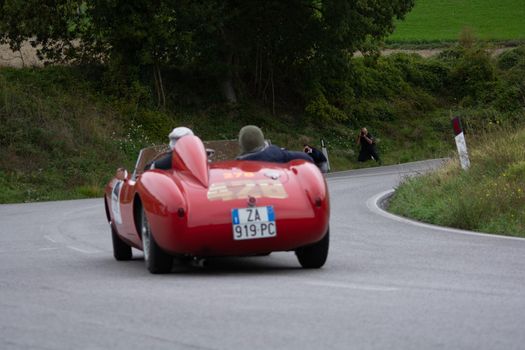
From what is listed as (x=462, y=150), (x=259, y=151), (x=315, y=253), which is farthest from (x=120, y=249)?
(x=462, y=150)

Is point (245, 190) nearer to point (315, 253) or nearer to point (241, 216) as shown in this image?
point (241, 216)

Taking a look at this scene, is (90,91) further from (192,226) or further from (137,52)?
(192,226)

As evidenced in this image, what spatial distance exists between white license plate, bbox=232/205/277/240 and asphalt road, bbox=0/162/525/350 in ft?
1.11

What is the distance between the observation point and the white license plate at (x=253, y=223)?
10.5 meters

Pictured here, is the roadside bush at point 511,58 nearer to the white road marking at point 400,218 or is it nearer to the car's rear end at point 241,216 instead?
the white road marking at point 400,218

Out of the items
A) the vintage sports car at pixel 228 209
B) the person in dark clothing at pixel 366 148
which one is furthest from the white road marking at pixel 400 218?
the person in dark clothing at pixel 366 148

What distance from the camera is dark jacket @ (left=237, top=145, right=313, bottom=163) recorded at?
469 inches

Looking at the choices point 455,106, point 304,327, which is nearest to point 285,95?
point 455,106

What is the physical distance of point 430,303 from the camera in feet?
27.3

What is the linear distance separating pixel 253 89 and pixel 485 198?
3260cm

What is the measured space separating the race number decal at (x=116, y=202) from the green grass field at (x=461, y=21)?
54972mm

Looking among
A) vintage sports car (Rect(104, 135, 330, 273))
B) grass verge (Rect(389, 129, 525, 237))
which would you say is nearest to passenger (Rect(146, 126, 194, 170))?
vintage sports car (Rect(104, 135, 330, 273))

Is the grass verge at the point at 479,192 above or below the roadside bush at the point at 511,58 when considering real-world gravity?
below

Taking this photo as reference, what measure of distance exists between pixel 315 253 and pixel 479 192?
6.88m
